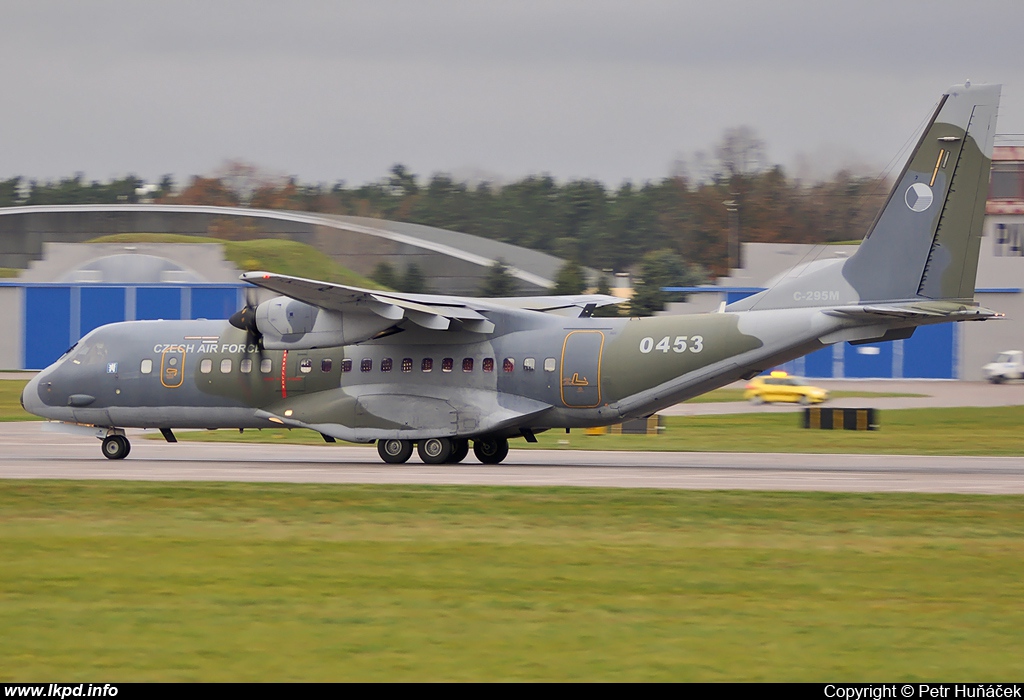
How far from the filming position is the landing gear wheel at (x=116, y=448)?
2777 centimetres

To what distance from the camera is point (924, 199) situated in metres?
23.3

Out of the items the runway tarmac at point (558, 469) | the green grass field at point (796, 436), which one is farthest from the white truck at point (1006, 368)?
the runway tarmac at point (558, 469)

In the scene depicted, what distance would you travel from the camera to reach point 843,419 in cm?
3794

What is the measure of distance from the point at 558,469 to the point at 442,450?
256 centimetres

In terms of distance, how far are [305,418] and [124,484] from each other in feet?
18.6

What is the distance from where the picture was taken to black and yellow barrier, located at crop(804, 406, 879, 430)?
37.7 meters

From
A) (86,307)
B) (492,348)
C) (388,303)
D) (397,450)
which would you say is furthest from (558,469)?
(86,307)

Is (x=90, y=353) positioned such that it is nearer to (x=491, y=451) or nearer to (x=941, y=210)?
(x=491, y=451)

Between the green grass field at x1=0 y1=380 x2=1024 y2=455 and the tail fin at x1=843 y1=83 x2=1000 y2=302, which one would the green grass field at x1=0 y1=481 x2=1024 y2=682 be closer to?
the tail fin at x1=843 y1=83 x2=1000 y2=302

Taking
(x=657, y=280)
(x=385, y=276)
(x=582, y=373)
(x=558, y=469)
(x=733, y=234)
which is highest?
(x=733, y=234)

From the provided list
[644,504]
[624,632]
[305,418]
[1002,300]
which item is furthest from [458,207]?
[624,632]

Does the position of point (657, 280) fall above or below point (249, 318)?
above

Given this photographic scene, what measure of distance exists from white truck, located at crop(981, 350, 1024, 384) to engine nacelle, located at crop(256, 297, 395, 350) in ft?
152

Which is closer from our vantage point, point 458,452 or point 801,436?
point 458,452
